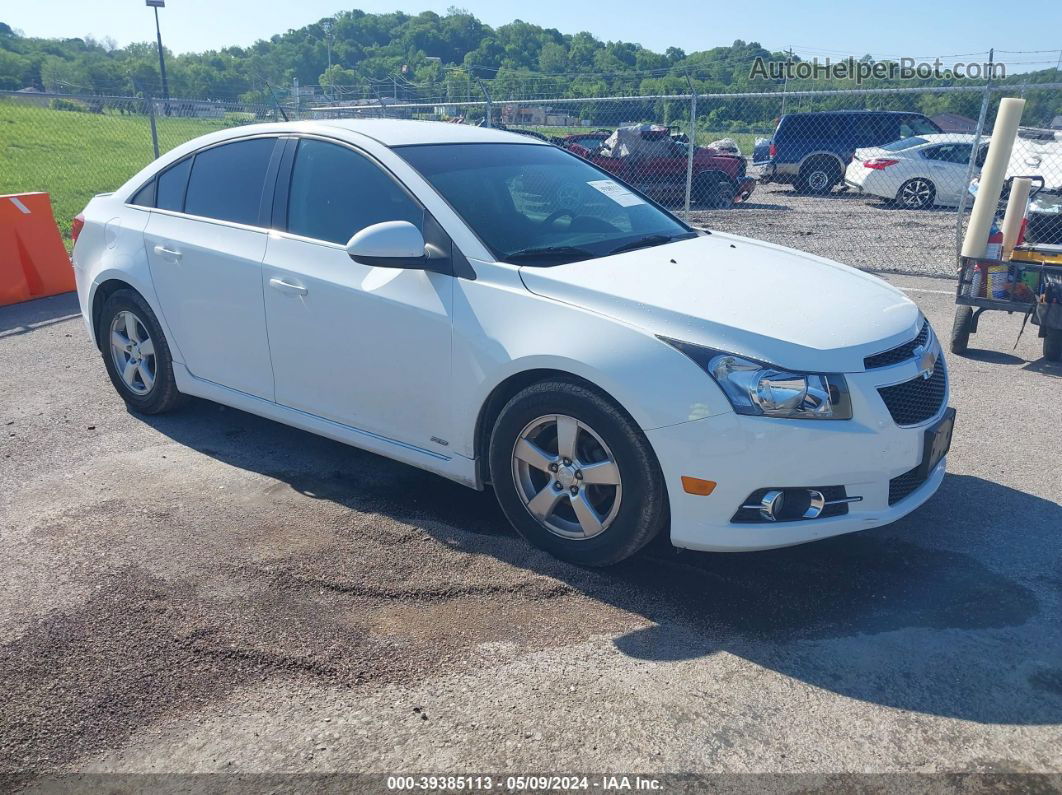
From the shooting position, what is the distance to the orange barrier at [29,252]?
827cm

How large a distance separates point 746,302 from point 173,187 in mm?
3316

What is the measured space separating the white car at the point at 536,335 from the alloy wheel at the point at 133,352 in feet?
0.36

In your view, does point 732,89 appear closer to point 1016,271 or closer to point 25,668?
point 1016,271

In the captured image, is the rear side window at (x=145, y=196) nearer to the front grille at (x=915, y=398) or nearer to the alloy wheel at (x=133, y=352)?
the alloy wheel at (x=133, y=352)

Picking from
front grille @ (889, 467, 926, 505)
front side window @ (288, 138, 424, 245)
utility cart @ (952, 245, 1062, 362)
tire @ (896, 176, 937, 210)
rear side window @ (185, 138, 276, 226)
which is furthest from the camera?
tire @ (896, 176, 937, 210)

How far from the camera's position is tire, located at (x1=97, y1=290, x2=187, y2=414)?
499 cm

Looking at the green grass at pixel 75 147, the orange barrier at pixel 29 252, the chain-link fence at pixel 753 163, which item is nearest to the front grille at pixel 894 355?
the chain-link fence at pixel 753 163

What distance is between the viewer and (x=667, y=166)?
1694 centimetres

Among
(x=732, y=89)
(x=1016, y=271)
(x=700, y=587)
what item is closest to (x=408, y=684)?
(x=700, y=587)

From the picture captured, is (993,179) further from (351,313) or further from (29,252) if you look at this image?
(29,252)

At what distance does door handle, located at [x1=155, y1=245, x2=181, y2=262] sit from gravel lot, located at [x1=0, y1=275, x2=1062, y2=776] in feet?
3.59

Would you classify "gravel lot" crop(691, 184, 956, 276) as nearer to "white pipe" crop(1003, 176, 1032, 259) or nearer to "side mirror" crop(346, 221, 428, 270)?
"white pipe" crop(1003, 176, 1032, 259)

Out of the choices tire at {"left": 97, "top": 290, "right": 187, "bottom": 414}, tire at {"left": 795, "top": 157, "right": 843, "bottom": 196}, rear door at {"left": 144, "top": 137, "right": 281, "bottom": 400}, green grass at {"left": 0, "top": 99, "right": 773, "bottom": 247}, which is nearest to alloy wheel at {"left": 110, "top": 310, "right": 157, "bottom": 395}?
tire at {"left": 97, "top": 290, "right": 187, "bottom": 414}

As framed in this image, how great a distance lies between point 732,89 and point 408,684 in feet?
89.7
